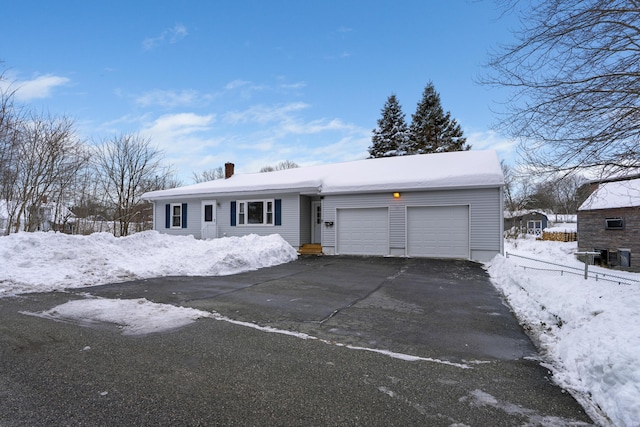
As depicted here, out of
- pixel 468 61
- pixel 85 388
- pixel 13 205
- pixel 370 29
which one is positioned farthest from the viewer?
pixel 13 205

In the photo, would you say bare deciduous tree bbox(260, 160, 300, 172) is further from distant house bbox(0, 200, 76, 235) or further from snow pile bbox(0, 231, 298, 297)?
snow pile bbox(0, 231, 298, 297)

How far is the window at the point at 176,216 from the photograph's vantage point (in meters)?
18.7

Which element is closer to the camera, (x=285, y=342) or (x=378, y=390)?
(x=378, y=390)

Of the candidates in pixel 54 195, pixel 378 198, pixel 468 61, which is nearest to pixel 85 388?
pixel 468 61

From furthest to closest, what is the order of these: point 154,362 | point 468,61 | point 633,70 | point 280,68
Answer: point 280,68 < point 468,61 < point 633,70 < point 154,362

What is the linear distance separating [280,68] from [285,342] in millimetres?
15216

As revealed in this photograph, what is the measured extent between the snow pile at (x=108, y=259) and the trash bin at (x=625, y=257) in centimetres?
1948

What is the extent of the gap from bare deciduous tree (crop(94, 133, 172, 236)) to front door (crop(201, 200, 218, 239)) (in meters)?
9.18

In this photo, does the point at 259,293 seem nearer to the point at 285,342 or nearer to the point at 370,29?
the point at 285,342

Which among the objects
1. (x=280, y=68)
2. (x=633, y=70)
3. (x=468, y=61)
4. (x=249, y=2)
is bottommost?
(x=633, y=70)

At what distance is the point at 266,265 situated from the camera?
11.5 m

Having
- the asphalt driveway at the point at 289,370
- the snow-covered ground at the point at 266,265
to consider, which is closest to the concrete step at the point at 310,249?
the snow-covered ground at the point at 266,265

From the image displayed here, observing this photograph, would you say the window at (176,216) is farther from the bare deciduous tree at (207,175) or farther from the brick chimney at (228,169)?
the bare deciduous tree at (207,175)

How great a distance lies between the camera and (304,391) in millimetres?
2785
